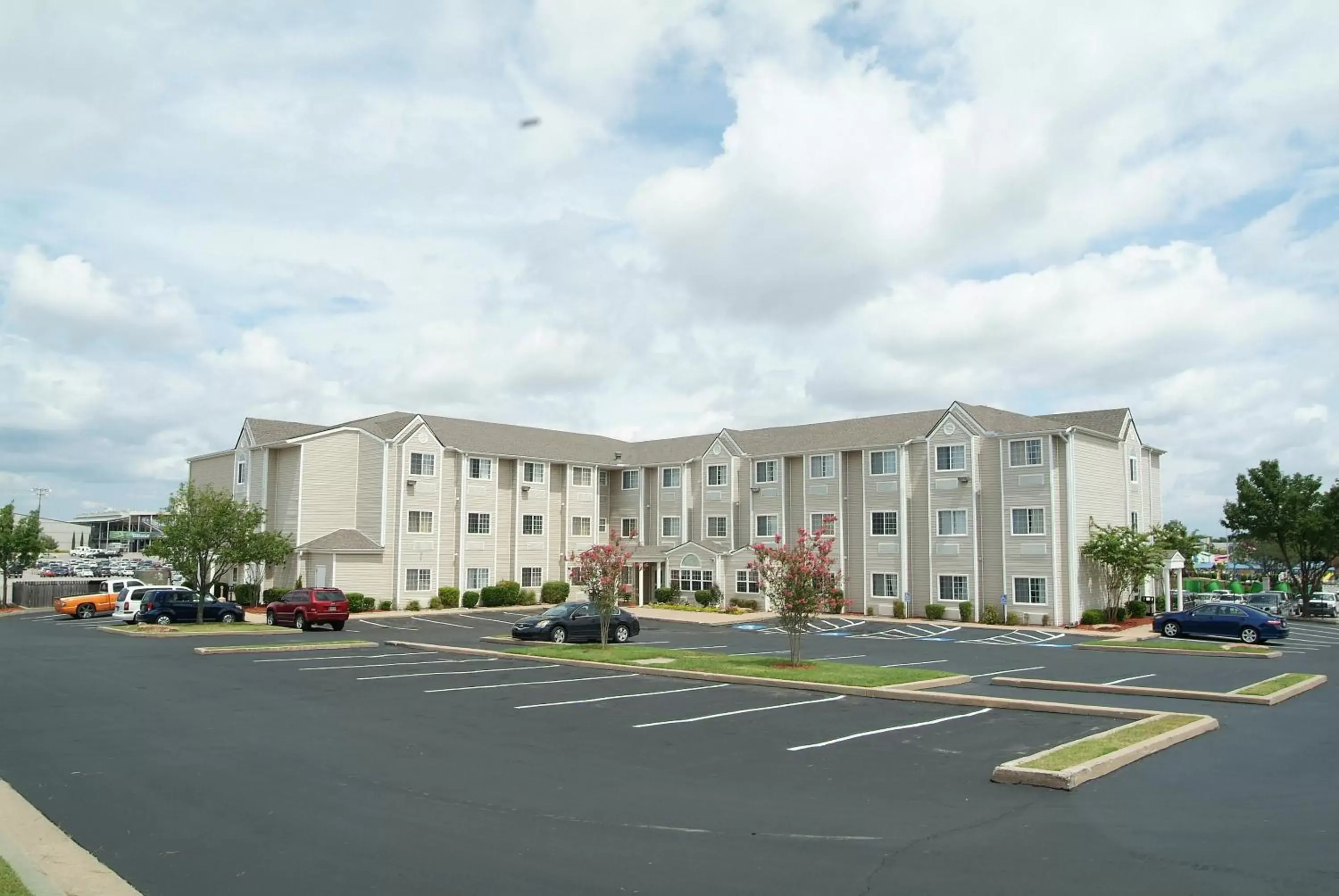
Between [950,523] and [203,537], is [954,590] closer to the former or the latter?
[950,523]

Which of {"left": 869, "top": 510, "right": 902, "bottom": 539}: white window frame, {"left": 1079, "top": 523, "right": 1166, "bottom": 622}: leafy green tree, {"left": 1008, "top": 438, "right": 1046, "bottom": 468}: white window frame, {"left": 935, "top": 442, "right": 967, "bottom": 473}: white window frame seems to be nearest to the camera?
{"left": 1079, "top": 523, "right": 1166, "bottom": 622}: leafy green tree

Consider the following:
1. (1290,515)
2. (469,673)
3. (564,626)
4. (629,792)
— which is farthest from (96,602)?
(1290,515)

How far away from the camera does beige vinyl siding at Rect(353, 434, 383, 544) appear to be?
5141 centimetres

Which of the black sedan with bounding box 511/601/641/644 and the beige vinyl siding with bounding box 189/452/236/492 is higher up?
the beige vinyl siding with bounding box 189/452/236/492

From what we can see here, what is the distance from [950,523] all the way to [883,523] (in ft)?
12.3

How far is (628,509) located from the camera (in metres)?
61.8

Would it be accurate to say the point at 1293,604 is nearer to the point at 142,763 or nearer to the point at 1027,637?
the point at 1027,637

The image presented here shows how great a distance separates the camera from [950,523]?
4772 centimetres

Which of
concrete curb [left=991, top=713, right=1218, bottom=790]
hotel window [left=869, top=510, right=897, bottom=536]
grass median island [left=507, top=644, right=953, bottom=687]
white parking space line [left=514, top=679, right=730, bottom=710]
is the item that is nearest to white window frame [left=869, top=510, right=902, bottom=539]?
hotel window [left=869, top=510, right=897, bottom=536]

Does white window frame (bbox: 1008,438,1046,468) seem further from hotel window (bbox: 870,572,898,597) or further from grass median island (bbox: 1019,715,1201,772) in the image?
grass median island (bbox: 1019,715,1201,772)

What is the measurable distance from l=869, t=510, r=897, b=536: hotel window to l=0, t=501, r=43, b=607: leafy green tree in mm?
47769

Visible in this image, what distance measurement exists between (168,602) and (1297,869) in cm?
4120

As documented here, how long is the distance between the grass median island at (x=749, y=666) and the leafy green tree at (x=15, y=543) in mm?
41827

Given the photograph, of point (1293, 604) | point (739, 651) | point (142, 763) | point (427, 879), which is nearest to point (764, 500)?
point (739, 651)
